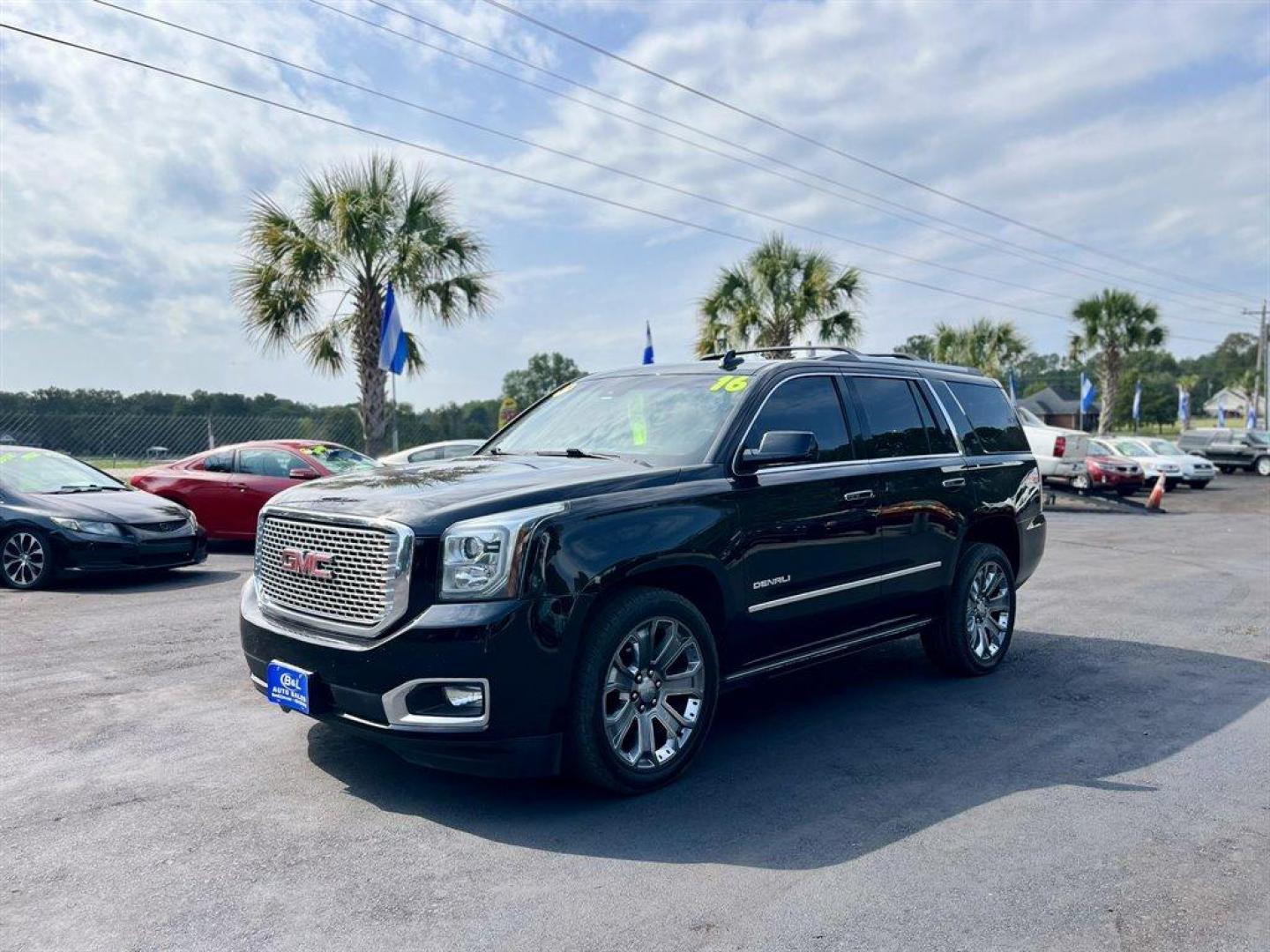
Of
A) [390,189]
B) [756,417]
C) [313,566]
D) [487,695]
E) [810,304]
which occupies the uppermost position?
[390,189]

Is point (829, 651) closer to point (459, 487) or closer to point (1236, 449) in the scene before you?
point (459, 487)

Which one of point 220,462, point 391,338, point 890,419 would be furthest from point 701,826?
point 391,338

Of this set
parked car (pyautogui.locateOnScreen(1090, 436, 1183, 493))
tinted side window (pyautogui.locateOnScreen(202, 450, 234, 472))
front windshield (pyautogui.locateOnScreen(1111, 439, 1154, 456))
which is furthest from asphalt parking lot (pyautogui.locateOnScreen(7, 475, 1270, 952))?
front windshield (pyautogui.locateOnScreen(1111, 439, 1154, 456))

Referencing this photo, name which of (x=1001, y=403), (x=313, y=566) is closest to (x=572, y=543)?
(x=313, y=566)

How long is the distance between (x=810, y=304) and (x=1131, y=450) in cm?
1141

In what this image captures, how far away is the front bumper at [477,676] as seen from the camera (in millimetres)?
3891

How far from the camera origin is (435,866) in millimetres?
3670

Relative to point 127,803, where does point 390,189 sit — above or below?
above

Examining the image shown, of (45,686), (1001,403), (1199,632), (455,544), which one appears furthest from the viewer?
(1199,632)

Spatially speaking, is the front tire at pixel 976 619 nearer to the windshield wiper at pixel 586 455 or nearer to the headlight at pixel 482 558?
the windshield wiper at pixel 586 455

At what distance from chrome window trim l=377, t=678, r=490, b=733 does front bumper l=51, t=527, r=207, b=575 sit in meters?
6.93

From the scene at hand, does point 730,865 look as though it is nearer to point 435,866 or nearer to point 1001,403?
point 435,866

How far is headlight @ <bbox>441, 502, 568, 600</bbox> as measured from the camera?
3.95 meters

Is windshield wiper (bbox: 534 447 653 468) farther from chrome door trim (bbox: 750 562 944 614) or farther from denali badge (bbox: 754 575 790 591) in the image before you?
chrome door trim (bbox: 750 562 944 614)
